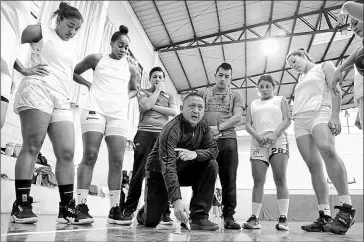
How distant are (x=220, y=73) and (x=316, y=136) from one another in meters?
0.84

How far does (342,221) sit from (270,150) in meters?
0.70

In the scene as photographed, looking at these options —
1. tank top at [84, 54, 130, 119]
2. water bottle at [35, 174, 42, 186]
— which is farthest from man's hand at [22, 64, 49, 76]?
water bottle at [35, 174, 42, 186]

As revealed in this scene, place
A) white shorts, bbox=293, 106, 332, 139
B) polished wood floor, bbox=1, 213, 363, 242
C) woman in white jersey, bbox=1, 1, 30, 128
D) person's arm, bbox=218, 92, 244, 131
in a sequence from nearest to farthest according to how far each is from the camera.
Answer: woman in white jersey, bbox=1, 1, 30, 128, polished wood floor, bbox=1, 213, 363, 242, white shorts, bbox=293, 106, 332, 139, person's arm, bbox=218, 92, 244, 131

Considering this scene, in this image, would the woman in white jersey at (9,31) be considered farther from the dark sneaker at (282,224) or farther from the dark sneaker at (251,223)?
the dark sneaker at (282,224)

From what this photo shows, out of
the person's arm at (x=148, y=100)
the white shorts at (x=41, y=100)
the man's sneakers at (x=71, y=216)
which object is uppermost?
the person's arm at (x=148, y=100)

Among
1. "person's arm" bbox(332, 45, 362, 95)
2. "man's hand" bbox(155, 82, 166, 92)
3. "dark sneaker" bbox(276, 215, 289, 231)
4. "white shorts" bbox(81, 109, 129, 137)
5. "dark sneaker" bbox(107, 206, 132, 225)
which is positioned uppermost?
"man's hand" bbox(155, 82, 166, 92)

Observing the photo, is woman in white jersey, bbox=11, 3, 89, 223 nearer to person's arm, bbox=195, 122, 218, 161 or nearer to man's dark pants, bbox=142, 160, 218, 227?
man's dark pants, bbox=142, 160, 218, 227

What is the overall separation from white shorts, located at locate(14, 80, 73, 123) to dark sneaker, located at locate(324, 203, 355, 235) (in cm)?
172

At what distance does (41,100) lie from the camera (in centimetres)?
175

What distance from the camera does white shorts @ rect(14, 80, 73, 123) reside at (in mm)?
1725

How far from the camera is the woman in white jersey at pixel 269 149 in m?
2.34

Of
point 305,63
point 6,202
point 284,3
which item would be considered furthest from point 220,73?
point 284,3

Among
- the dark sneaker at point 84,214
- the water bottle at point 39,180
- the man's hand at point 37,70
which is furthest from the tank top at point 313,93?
the water bottle at point 39,180

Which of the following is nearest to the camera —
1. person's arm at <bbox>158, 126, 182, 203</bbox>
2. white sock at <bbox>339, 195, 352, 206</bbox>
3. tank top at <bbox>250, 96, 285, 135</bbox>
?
person's arm at <bbox>158, 126, 182, 203</bbox>
